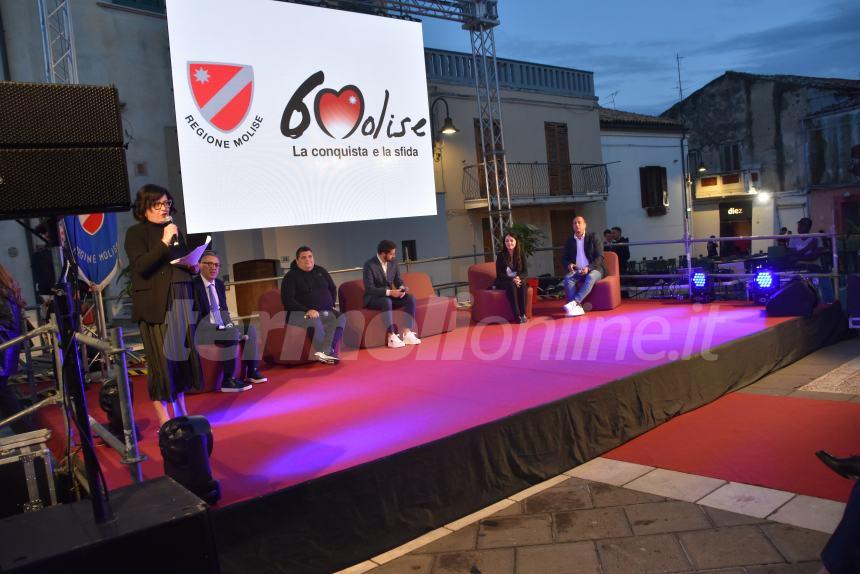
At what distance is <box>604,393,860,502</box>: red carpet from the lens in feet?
9.90

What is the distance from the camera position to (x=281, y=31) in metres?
6.48

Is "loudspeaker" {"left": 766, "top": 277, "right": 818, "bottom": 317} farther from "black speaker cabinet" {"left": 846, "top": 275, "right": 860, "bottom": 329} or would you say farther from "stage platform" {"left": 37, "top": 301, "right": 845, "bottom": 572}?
"black speaker cabinet" {"left": 846, "top": 275, "right": 860, "bottom": 329}

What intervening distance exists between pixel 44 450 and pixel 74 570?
938mm

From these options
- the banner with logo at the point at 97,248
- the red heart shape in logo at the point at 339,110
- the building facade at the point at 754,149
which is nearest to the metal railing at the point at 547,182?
the red heart shape in logo at the point at 339,110

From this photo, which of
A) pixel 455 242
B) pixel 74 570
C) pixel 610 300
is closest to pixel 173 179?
pixel 455 242

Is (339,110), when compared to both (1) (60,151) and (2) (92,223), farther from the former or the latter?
(1) (60,151)

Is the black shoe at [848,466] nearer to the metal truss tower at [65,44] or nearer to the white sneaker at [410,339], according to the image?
the white sneaker at [410,339]

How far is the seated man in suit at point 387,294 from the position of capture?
5.55m

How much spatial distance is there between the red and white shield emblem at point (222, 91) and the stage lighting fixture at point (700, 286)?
15.6 ft

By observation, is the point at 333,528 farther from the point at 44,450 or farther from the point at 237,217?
the point at 237,217

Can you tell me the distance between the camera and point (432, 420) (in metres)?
3.26

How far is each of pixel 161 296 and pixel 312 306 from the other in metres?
2.18

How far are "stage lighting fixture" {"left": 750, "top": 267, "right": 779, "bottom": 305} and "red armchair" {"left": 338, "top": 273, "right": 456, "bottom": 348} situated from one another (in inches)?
111

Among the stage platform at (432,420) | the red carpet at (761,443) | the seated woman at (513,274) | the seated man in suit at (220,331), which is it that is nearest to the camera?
the stage platform at (432,420)
